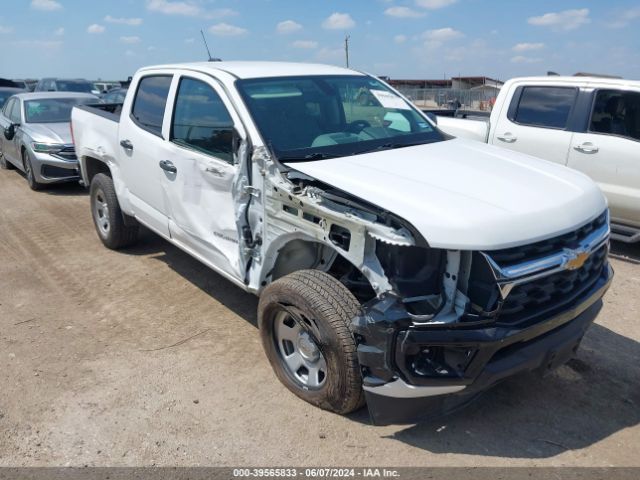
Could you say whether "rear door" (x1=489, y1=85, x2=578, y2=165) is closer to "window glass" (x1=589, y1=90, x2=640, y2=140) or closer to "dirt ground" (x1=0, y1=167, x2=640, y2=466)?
"window glass" (x1=589, y1=90, x2=640, y2=140)

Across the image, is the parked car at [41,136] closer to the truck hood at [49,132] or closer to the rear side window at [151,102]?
the truck hood at [49,132]

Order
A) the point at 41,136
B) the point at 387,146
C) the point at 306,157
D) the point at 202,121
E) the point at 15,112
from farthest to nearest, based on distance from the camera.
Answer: the point at 15,112 < the point at 41,136 < the point at 202,121 < the point at 387,146 < the point at 306,157

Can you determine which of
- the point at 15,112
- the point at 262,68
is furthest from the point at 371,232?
the point at 15,112

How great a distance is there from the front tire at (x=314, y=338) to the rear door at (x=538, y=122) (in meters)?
4.41

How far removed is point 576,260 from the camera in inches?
110

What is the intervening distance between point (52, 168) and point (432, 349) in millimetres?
8137

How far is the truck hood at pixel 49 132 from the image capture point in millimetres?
8977

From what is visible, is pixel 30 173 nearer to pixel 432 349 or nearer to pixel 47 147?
pixel 47 147

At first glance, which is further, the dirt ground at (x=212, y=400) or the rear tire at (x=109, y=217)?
the rear tire at (x=109, y=217)

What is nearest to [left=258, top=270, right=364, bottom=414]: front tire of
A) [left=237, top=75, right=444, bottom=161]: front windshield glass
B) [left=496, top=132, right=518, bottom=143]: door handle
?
[left=237, top=75, right=444, bottom=161]: front windshield glass

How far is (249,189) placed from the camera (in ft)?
11.3

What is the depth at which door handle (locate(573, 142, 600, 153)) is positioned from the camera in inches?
237

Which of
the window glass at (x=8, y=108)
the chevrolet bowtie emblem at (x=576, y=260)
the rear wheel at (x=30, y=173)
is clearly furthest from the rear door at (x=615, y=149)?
the window glass at (x=8, y=108)

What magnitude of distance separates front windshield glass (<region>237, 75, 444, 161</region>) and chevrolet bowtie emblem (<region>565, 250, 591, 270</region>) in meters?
1.43
